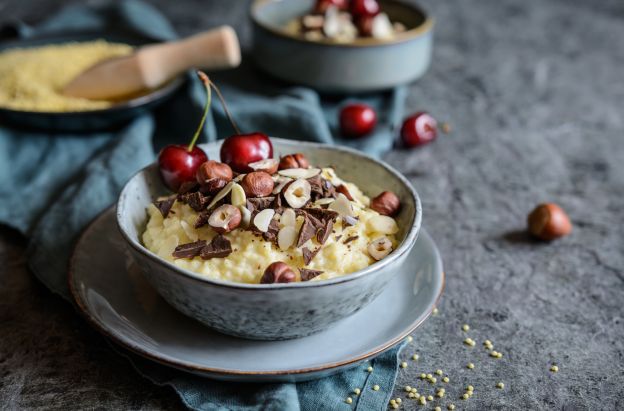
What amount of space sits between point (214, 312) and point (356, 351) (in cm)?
32

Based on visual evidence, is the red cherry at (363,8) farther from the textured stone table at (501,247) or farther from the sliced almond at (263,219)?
the sliced almond at (263,219)

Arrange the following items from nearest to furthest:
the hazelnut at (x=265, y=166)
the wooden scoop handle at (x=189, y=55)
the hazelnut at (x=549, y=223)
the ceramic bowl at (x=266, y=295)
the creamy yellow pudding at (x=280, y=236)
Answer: the ceramic bowl at (x=266, y=295) < the creamy yellow pudding at (x=280, y=236) < the hazelnut at (x=265, y=166) < the hazelnut at (x=549, y=223) < the wooden scoop handle at (x=189, y=55)

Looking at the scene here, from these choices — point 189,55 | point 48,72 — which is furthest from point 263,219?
point 48,72

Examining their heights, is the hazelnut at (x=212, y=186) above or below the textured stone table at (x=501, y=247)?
above

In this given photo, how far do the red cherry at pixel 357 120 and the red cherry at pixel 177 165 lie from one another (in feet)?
3.01

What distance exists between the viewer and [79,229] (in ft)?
6.79

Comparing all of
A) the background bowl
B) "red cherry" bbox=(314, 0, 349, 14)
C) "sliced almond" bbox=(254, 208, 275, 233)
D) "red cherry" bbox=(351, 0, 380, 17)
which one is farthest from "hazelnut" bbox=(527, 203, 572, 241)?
the background bowl

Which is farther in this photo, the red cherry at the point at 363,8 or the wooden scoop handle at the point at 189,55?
the red cherry at the point at 363,8

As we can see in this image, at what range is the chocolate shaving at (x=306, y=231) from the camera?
Result: 1490mm

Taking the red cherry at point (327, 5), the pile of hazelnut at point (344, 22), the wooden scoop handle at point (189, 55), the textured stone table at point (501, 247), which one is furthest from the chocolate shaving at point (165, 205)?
the red cherry at point (327, 5)

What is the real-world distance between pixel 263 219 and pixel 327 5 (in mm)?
1563

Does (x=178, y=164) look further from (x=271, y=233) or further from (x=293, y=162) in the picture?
(x=271, y=233)

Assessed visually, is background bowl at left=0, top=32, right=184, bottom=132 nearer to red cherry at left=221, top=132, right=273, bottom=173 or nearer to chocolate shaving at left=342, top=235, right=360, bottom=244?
red cherry at left=221, top=132, right=273, bottom=173

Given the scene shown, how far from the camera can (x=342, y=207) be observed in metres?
1.59
